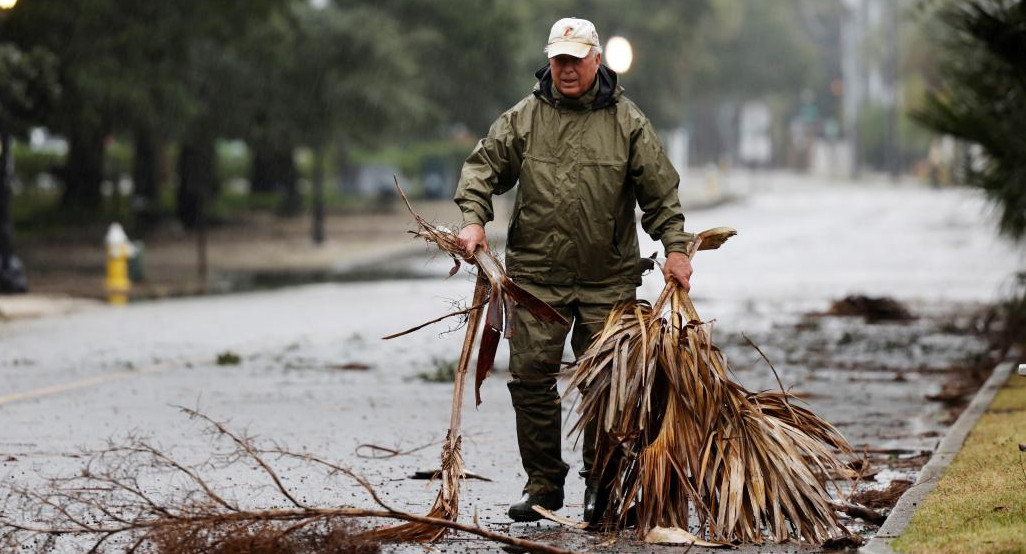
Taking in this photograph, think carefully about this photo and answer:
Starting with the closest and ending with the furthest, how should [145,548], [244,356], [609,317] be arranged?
[145,548] < [609,317] < [244,356]

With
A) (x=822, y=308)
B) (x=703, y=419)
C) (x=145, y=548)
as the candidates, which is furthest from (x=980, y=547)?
(x=822, y=308)

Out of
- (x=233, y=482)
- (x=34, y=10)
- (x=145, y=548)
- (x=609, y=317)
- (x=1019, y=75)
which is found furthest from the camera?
(x=34, y=10)

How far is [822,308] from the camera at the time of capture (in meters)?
20.3

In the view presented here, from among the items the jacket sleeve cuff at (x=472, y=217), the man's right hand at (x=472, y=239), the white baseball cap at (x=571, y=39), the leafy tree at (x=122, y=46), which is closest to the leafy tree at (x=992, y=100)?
the white baseball cap at (x=571, y=39)

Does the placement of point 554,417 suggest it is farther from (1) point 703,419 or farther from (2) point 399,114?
(2) point 399,114

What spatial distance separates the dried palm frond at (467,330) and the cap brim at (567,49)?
817 mm

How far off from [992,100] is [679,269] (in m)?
8.21

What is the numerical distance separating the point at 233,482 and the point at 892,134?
78049mm

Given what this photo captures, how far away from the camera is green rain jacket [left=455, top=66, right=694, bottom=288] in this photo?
6996mm

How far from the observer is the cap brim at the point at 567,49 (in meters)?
6.86

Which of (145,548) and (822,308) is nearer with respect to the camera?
(145,548)

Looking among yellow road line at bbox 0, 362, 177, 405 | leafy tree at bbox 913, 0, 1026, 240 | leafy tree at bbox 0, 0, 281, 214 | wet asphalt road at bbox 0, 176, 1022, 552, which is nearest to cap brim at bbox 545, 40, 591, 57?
wet asphalt road at bbox 0, 176, 1022, 552

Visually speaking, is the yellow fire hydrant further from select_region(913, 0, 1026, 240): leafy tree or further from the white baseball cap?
the white baseball cap

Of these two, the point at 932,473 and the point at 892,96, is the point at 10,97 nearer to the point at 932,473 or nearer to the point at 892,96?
the point at 932,473
